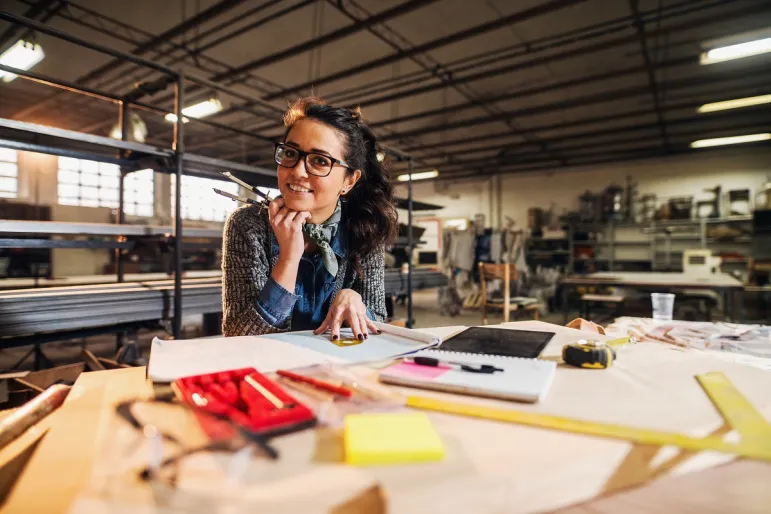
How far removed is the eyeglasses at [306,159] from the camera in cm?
125

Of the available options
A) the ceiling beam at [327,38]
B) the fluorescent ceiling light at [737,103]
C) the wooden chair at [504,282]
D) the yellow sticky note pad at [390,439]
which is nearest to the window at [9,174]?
the ceiling beam at [327,38]

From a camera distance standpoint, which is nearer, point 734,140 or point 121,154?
point 121,154

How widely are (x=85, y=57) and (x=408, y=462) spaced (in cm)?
713

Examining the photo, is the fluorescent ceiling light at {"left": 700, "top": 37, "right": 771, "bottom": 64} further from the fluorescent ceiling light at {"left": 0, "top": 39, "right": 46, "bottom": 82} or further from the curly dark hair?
the fluorescent ceiling light at {"left": 0, "top": 39, "right": 46, "bottom": 82}

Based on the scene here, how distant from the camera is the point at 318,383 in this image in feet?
2.04

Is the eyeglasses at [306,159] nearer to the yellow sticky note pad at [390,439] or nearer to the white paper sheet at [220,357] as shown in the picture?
the white paper sheet at [220,357]

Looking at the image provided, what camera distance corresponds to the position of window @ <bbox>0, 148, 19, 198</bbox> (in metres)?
7.88

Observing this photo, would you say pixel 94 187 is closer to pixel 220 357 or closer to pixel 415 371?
pixel 220 357

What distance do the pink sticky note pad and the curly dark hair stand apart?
830 mm

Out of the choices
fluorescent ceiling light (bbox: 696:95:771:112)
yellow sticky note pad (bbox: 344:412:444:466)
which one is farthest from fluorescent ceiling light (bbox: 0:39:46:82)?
fluorescent ceiling light (bbox: 696:95:771:112)

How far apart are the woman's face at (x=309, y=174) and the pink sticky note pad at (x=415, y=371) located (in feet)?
2.33

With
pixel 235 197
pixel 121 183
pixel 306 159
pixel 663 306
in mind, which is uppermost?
pixel 121 183

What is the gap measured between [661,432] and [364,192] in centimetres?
129

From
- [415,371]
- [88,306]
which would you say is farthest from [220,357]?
[88,306]
